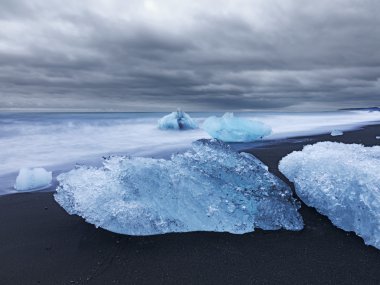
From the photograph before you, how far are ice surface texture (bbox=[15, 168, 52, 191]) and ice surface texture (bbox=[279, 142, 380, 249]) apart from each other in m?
3.58

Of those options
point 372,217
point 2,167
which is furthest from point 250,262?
point 2,167

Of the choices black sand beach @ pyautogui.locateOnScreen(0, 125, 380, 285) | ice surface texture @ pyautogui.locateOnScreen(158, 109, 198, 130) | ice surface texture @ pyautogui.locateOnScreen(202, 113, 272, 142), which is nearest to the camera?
black sand beach @ pyautogui.locateOnScreen(0, 125, 380, 285)

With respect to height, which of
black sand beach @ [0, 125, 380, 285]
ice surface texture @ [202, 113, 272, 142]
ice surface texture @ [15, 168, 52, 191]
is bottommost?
black sand beach @ [0, 125, 380, 285]

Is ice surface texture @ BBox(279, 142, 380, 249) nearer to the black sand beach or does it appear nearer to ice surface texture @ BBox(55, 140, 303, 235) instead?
the black sand beach

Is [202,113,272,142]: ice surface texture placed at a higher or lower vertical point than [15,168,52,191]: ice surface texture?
higher

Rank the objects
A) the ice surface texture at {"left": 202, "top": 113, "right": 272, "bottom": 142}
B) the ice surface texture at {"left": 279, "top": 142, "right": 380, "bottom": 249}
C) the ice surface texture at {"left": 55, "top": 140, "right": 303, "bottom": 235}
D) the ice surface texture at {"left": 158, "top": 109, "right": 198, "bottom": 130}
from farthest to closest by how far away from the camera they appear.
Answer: the ice surface texture at {"left": 158, "top": 109, "right": 198, "bottom": 130} → the ice surface texture at {"left": 202, "top": 113, "right": 272, "bottom": 142} → the ice surface texture at {"left": 55, "top": 140, "right": 303, "bottom": 235} → the ice surface texture at {"left": 279, "top": 142, "right": 380, "bottom": 249}

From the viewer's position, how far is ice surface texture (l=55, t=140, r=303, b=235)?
10.1ft

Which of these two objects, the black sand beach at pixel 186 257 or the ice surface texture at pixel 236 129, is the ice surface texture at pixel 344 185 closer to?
the black sand beach at pixel 186 257

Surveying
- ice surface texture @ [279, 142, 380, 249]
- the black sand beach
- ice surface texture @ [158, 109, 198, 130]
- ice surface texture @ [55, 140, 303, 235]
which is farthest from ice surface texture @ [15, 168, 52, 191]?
ice surface texture @ [158, 109, 198, 130]

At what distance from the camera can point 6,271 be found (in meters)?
2.47

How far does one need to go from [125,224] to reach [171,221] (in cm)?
43

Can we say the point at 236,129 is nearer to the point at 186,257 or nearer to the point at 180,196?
the point at 180,196

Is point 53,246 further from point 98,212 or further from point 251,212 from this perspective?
point 251,212

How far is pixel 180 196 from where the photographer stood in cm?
334
